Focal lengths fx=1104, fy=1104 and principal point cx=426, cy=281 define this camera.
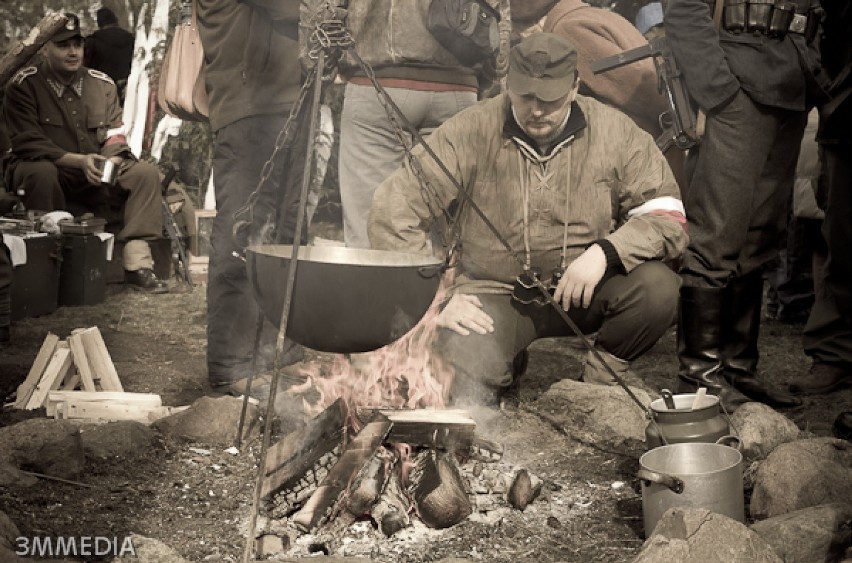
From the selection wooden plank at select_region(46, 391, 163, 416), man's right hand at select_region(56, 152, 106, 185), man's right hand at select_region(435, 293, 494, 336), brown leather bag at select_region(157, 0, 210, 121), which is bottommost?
wooden plank at select_region(46, 391, 163, 416)

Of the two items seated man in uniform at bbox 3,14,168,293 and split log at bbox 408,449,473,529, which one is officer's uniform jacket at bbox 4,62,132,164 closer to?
seated man in uniform at bbox 3,14,168,293

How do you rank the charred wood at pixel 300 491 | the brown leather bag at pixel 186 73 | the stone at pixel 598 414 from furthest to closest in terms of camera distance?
1. the brown leather bag at pixel 186 73
2. the stone at pixel 598 414
3. the charred wood at pixel 300 491

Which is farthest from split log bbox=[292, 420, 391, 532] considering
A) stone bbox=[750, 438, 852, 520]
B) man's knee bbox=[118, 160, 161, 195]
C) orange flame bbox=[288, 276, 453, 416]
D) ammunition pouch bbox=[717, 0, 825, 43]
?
man's knee bbox=[118, 160, 161, 195]

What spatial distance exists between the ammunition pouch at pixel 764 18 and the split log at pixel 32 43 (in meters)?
2.83

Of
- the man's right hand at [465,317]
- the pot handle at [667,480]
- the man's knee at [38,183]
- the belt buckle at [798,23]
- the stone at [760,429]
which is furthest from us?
the man's knee at [38,183]

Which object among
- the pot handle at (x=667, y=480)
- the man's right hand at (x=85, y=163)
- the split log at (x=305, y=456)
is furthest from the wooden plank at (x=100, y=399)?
the man's right hand at (x=85, y=163)

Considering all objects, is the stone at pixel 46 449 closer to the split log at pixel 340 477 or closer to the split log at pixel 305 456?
the split log at pixel 305 456

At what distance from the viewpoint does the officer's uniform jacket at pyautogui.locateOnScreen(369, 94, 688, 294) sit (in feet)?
15.8

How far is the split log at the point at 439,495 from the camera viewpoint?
143 inches

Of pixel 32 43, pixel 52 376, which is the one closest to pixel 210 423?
pixel 52 376

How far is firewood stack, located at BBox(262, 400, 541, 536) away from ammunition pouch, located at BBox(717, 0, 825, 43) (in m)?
2.19

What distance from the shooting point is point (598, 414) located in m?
4.64

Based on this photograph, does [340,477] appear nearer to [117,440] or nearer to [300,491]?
[300,491]

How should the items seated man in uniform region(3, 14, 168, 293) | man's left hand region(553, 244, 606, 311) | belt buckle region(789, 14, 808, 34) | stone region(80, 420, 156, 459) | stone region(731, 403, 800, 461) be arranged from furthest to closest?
1. seated man in uniform region(3, 14, 168, 293)
2. belt buckle region(789, 14, 808, 34)
3. man's left hand region(553, 244, 606, 311)
4. stone region(731, 403, 800, 461)
5. stone region(80, 420, 156, 459)
